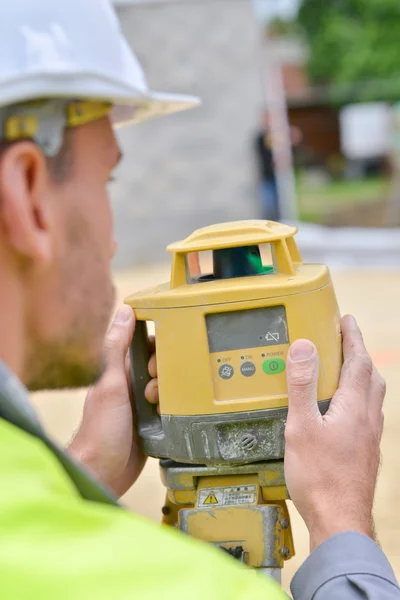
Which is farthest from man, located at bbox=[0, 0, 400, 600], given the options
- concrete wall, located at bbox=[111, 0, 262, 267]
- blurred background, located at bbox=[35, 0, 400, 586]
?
concrete wall, located at bbox=[111, 0, 262, 267]

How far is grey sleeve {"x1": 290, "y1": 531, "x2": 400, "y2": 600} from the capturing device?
1.22 meters

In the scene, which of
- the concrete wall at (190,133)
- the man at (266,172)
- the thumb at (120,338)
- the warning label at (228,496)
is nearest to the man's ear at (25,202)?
the thumb at (120,338)

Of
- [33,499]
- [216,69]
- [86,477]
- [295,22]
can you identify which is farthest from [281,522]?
[295,22]

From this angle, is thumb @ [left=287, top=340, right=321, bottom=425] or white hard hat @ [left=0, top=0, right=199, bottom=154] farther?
thumb @ [left=287, top=340, right=321, bottom=425]

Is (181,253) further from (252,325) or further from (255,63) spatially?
(255,63)

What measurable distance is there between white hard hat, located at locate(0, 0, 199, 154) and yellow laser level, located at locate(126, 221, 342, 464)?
56cm

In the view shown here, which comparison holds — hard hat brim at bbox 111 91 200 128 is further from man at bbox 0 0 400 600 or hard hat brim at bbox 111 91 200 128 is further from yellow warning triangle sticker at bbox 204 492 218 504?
yellow warning triangle sticker at bbox 204 492 218 504

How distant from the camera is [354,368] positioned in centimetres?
170

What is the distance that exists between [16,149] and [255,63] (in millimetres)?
13002

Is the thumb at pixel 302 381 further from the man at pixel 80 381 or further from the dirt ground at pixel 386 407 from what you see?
the dirt ground at pixel 386 407

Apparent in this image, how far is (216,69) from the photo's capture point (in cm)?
1341

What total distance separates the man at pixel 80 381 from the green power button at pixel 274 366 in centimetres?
6

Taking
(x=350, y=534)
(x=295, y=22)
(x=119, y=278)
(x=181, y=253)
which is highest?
(x=295, y=22)

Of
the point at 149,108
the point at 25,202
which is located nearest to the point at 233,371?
the point at 149,108
